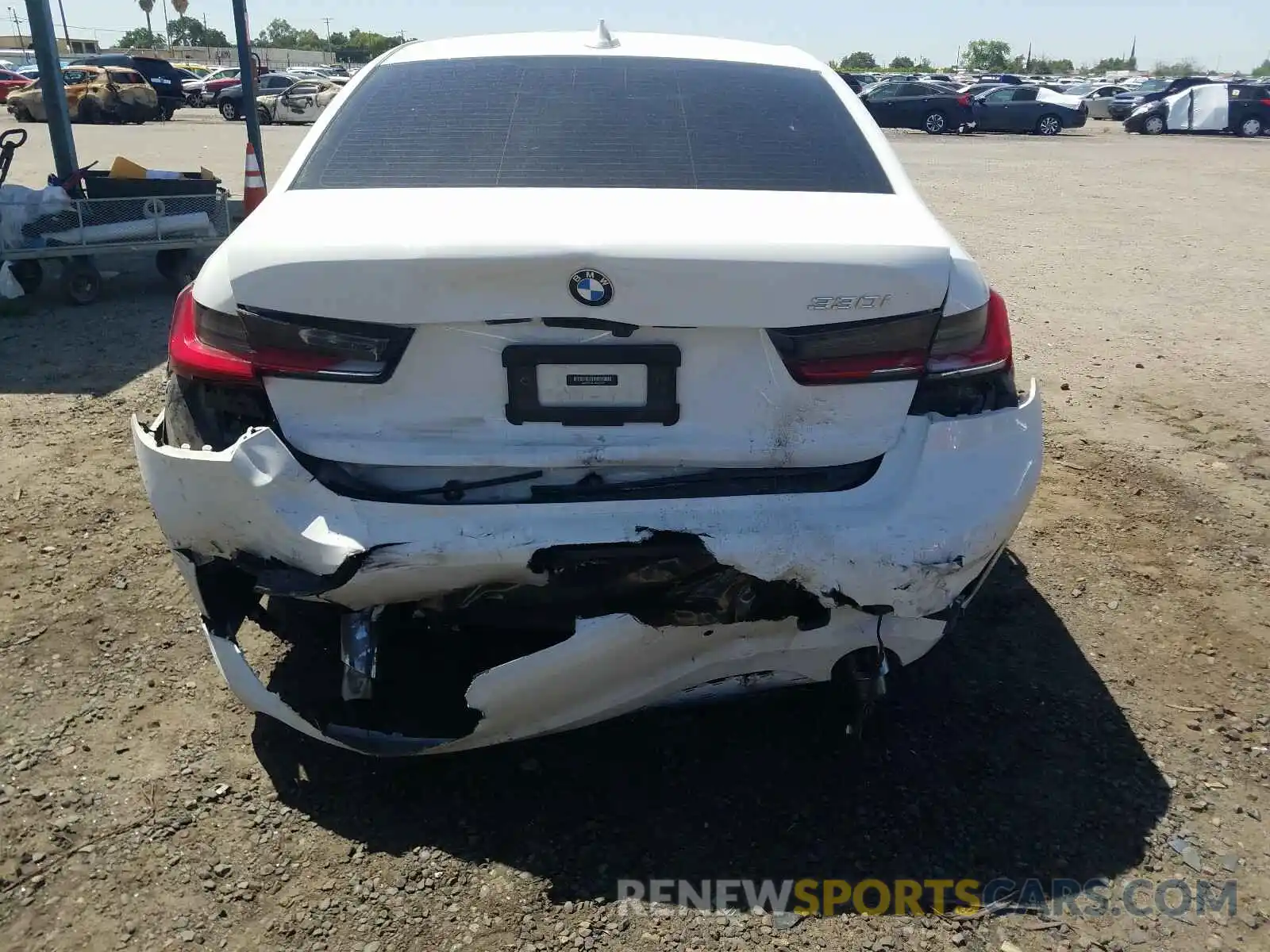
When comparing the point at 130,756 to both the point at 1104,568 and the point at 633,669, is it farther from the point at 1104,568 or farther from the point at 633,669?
the point at 1104,568

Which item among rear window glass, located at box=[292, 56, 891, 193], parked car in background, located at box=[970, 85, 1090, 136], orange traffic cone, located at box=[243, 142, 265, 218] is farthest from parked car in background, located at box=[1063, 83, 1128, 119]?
rear window glass, located at box=[292, 56, 891, 193]

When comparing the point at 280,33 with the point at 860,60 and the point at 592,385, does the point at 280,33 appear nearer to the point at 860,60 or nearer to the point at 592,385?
the point at 860,60

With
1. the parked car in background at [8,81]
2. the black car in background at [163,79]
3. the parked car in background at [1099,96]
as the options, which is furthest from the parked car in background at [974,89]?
the parked car in background at [8,81]

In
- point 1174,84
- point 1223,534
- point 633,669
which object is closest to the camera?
point 633,669

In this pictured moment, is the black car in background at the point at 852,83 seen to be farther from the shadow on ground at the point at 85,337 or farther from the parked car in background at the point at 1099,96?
the parked car in background at the point at 1099,96

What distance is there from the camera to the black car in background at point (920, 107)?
92.5 feet

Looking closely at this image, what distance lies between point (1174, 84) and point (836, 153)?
1531 inches

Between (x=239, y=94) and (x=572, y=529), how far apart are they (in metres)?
33.2

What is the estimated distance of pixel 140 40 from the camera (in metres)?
90.4

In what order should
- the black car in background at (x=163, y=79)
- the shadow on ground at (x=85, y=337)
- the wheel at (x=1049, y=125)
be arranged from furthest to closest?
the black car in background at (x=163, y=79), the wheel at (x=1049, y=125), the shadow on ground at (x=85, y=337)

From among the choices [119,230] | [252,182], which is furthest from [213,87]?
[119,230]

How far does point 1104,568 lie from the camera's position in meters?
3.56

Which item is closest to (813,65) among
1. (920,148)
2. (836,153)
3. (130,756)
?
(836,153)

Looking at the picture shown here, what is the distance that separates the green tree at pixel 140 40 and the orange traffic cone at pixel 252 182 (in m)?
95.1
